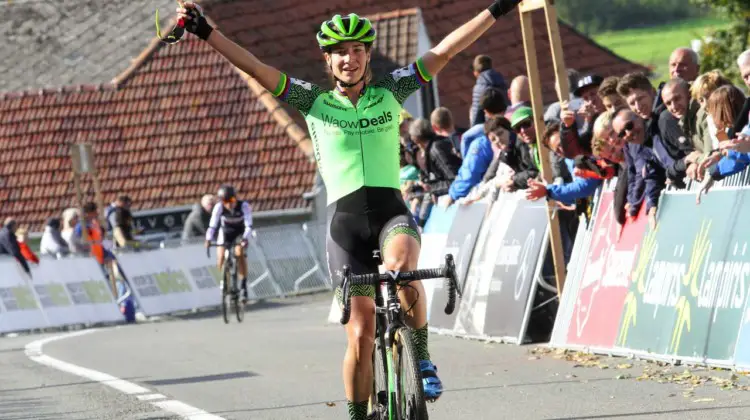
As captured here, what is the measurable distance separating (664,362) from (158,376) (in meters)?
4.81

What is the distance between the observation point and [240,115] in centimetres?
3972

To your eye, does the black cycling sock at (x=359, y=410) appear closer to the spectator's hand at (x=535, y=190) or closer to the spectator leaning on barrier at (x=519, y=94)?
the spectator's hand at (x=535, y=190)

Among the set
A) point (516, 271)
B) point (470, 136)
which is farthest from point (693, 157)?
point (470, 136)

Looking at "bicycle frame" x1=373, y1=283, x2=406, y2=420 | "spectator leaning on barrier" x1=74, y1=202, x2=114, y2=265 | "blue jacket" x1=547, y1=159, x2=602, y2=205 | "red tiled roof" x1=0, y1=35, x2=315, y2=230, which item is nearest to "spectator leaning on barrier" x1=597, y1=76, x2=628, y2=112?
"blue jacket" x1=547, y1=159, x2=602, y2=205

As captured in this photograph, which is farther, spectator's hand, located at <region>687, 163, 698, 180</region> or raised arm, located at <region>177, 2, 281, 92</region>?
spectator's hand, located at <region>687, 163, 698, 180</region>

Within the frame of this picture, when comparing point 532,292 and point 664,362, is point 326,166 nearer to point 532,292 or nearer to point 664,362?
point 664,362

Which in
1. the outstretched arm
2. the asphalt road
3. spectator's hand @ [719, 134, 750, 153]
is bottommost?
the asphalt road

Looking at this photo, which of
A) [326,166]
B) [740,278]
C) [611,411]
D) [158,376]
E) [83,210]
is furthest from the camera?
[83,210]

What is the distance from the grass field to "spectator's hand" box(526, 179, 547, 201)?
54.7 m

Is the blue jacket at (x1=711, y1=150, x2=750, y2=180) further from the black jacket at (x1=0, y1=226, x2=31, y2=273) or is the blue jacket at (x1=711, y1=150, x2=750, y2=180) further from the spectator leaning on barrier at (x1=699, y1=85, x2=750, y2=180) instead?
the black jacket at (x1=0, y1=226, x2=31, y2=273)

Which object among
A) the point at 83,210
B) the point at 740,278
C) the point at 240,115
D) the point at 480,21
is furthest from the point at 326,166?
the point at 240,115

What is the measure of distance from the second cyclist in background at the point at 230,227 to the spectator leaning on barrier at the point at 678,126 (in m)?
11.3

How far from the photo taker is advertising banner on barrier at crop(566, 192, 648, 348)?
13.1 m

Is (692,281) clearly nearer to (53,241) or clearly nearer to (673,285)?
(673,285)
